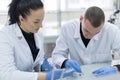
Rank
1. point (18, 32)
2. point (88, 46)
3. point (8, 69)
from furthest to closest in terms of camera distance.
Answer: point (88, 46) < point (18, 32) < point (8, 69)

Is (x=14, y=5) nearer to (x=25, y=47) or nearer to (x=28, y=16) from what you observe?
(x=28, y=16)

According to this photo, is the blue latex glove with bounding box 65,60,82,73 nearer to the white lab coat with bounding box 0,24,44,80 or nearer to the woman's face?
the white lab coat with bounding box 0,24,44,80

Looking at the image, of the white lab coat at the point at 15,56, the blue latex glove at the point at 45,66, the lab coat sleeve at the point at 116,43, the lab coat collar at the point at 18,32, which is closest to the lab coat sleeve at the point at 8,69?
the white lab coat at the point at 15,56

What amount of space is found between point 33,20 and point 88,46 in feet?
2.06

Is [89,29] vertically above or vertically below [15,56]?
above

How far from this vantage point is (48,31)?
3.15 metres

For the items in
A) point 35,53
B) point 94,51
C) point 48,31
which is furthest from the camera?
point 48,31

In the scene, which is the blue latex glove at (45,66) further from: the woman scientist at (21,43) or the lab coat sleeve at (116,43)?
the lab coat sleeve at (116,43)

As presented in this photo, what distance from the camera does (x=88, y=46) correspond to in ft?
5.95

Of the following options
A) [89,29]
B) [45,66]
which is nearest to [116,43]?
[89,29]

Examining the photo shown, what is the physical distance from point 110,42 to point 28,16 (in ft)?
2.66

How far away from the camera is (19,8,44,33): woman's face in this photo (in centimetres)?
135

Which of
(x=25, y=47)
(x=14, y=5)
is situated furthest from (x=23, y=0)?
(x=25, y=47)

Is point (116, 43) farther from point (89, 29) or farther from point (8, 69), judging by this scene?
point (8, 69)
